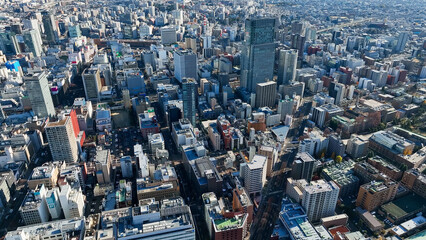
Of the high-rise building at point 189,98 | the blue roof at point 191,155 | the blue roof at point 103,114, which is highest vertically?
the high-rise building at point 189,98

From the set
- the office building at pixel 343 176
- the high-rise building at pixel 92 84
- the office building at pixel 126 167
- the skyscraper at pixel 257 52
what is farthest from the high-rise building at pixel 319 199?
the high-rise building at pixel 92 84

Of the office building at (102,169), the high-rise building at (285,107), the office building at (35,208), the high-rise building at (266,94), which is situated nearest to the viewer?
the office building at (35,208)

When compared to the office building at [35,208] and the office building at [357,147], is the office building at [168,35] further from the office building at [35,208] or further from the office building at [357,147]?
the office building at [35,208]

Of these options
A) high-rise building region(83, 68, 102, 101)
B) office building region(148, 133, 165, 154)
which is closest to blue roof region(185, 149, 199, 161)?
office building region(148, 133, 165, 154)

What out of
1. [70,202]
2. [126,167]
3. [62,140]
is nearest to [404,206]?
[126,167]

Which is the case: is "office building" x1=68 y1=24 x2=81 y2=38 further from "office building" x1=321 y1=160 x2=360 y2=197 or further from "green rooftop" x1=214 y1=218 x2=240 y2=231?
"green rooftop" x1=214 y1=218 x2=240 y2=231

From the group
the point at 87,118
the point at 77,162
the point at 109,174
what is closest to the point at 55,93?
the point at 87,118
